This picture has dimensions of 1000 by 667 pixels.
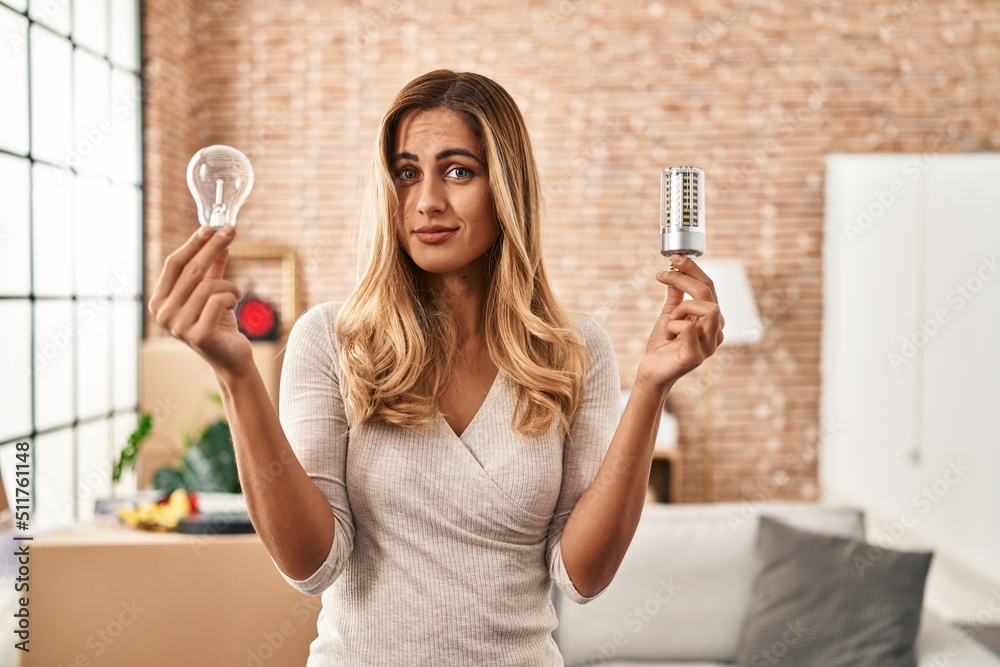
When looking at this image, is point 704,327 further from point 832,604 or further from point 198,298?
point 832,604

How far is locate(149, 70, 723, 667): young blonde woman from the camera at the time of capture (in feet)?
3.81

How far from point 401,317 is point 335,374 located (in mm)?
138

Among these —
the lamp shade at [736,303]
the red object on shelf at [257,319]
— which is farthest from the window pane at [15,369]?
the lamp shade at [736,303]

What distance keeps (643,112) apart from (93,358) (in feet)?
10.1

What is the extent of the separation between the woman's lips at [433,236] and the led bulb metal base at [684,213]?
302mm

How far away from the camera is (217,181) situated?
3.63ft

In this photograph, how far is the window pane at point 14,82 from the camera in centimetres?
303

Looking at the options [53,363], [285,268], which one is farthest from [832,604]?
[285,268]

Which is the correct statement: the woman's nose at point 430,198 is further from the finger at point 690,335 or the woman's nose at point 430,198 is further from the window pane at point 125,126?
the window pane at point 125,126

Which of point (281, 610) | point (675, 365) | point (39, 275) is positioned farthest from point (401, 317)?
point (39, 275)

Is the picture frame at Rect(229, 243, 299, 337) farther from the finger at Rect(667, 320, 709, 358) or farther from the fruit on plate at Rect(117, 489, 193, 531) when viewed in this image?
the finger at Rect(667, 320, 709, 358)

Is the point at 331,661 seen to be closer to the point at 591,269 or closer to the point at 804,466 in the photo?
the point at 591,269

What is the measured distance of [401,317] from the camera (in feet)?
4.26

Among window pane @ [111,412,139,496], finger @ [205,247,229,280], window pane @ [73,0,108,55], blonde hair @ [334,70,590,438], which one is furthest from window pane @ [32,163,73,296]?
finger @ [205,247,229,280]
